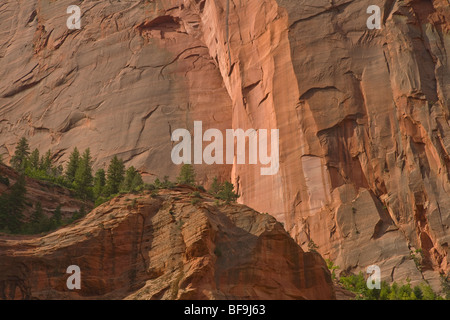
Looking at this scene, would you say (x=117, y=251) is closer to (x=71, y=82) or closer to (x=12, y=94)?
(x=71, y=82)

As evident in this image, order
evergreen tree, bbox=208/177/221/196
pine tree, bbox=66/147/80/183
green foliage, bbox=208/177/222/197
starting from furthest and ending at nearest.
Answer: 1. pine tree, bbox=66/147/80/183
2. evergreen tree, bbox=208/177/221/196
3. green foliage, bbox=208/177/222/197

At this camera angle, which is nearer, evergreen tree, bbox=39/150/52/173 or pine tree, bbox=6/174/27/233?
pine tree, bbox=6/174/27/233

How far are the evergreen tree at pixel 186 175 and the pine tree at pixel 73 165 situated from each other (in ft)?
30.1

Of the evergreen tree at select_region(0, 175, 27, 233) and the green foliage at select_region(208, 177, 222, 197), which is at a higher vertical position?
the green foliage at select_region(208, 177, 222, 197)

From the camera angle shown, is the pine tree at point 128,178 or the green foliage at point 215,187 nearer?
the pine tree at point 128,178

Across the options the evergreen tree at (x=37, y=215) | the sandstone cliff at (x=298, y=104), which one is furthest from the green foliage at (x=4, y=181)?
the sandstone cliff at (x=298, y=104)

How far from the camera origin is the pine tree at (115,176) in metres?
59.8

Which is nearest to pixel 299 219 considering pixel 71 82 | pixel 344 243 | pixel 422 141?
pixel 344 243

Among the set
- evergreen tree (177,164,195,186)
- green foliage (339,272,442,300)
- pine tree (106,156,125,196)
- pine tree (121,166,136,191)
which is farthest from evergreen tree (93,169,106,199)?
green foliage (339,272,442,300)

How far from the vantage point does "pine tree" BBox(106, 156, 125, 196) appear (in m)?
59.8

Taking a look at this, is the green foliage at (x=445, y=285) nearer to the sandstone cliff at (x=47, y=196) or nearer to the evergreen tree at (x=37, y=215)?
the sandstone cliff at (x=47, y=196)
